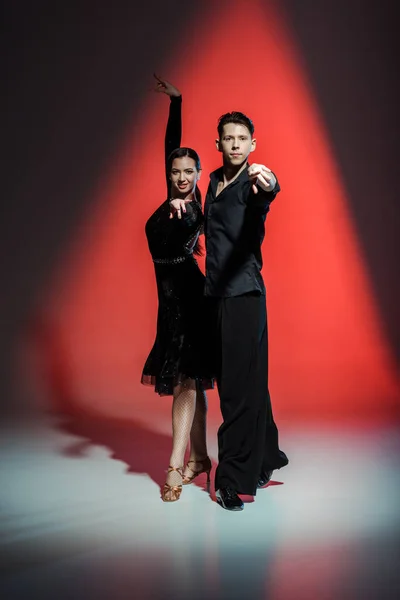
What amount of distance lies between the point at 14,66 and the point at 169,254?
9.22 feet

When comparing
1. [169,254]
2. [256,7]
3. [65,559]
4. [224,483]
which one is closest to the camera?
[65,559]

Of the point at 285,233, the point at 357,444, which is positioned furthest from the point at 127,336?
the point at 357,444

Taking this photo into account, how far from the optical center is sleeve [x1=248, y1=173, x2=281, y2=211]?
2855 millimetres

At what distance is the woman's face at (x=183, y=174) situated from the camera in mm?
3266

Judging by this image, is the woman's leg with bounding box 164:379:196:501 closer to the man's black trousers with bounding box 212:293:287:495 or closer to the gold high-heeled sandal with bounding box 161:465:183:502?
the gold high-heeled sandal with bounding box 161:465:183:502

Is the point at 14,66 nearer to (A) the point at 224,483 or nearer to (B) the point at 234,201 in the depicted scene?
(B) the point at 234,201

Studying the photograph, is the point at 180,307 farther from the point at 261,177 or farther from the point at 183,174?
the point at 261,177

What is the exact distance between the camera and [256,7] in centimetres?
532

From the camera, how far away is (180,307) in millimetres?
3336

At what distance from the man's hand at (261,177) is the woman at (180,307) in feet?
1.56

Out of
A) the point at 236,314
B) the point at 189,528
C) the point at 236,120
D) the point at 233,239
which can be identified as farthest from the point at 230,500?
the point at 236,120

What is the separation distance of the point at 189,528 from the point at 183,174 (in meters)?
1.25

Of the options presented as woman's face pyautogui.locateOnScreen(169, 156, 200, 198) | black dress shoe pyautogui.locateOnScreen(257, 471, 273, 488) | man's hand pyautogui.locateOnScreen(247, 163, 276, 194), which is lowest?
black dress shoe pyautogui.locateOnScreen(257, 471, 273, 488)

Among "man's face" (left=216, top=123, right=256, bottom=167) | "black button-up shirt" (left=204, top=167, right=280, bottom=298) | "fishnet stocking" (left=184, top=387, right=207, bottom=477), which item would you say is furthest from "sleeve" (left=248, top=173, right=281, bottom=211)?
"fishnet stocking" (left=184, top=387, right=207, bottom=477)
